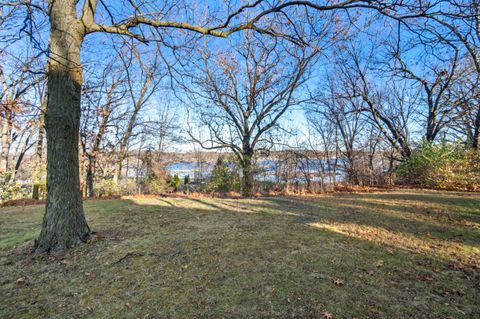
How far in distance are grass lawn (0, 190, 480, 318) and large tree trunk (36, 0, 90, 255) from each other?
0.32 m

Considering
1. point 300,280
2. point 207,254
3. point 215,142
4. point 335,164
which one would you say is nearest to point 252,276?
point 300,280

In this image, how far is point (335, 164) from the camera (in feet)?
43.6

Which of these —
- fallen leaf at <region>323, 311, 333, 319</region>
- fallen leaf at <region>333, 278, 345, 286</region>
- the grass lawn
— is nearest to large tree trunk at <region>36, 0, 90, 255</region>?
the grass lawn

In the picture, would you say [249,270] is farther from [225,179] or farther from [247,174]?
[225,179]

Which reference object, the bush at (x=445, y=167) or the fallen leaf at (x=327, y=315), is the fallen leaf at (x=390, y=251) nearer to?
the fallen leaf at (x=327, y=315)

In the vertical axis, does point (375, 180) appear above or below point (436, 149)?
below

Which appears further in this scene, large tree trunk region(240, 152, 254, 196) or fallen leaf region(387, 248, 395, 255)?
large tree trunk region(240, 152, 254, 196)

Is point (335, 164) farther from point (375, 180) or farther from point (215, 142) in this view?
point (215, 142)

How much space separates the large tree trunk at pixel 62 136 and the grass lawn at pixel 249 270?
0.32m

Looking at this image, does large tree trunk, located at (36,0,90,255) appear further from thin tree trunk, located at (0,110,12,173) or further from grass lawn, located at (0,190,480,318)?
thin tree trunk, located at (0,110,12,173)

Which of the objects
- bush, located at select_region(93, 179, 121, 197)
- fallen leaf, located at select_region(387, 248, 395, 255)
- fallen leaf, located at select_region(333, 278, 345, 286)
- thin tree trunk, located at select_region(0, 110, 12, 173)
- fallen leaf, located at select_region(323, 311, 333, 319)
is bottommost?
fallen leaf, located at select_region(323, 311, 333, 319)

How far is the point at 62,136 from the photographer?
3.22m

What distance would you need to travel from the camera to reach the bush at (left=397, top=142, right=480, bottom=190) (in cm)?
884

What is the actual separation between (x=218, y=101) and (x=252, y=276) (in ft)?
35.1
